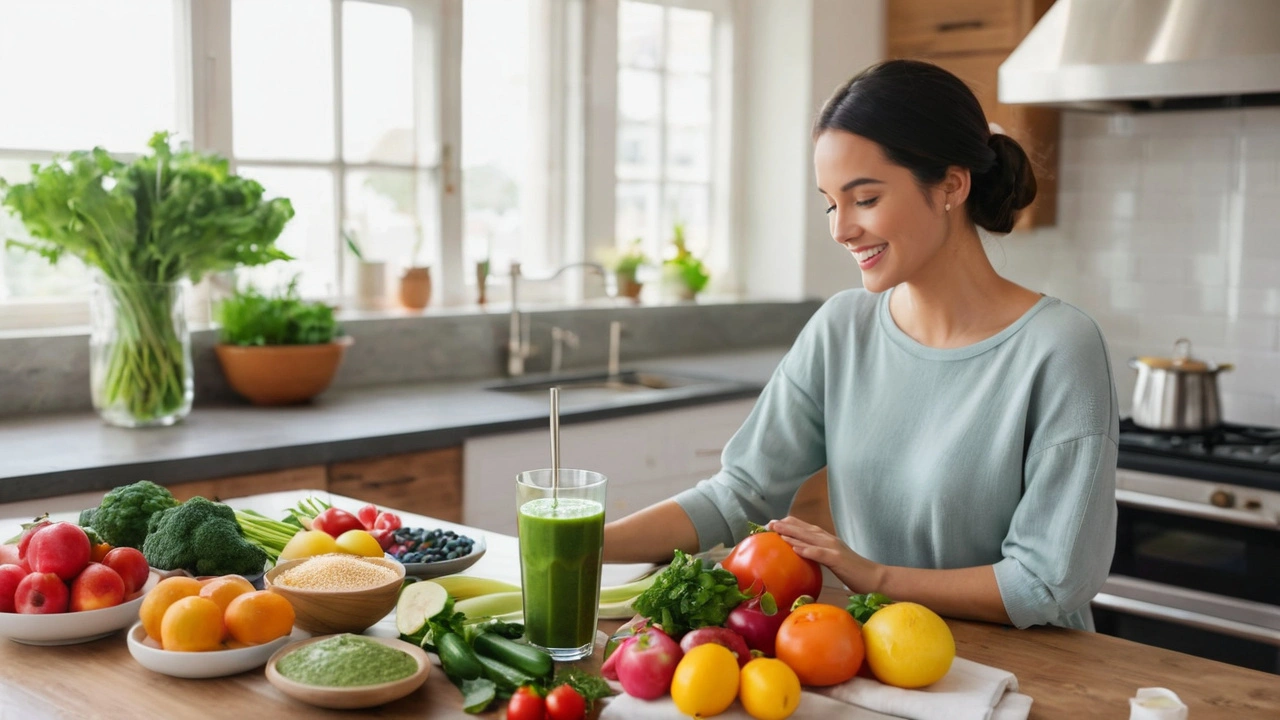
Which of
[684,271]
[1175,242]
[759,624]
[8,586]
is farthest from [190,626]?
[1175,242]

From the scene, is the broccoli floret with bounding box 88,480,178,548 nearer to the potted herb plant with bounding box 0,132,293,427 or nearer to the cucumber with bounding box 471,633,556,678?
the cucumber with bounding box 471,633,556,678

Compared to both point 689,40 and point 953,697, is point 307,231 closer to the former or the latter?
point 689,40

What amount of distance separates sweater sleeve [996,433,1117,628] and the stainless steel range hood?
1.91 metres

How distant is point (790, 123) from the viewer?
4652 millimetres

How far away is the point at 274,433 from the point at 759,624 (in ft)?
5.57

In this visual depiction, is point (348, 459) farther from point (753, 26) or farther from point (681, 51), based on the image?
point (753, 26)

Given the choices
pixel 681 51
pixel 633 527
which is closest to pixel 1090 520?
pixel 633 527

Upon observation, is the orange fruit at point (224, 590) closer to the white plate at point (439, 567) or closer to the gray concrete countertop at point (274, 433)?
the white plate at point (439, 567)

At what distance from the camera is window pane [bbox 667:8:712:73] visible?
14.8ft

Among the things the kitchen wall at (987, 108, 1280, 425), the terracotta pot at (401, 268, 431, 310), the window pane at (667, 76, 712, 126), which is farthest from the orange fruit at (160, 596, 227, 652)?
the window pane at (667, 76, 712, 126)

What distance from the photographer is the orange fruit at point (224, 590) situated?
1.31m

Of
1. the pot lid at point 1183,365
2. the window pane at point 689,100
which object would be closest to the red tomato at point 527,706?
the pot lid at point 1183,365

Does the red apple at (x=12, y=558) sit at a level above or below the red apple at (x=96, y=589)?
above

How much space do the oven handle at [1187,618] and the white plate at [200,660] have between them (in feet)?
7.16
